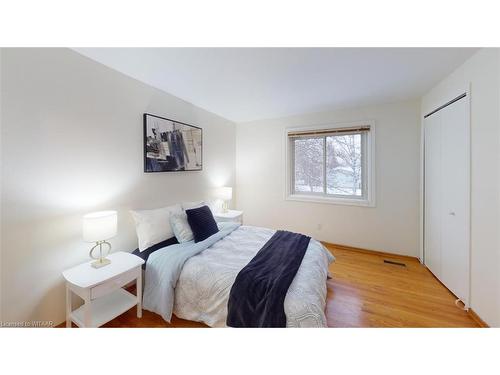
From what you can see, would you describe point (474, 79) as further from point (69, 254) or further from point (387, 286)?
point (69, 254)

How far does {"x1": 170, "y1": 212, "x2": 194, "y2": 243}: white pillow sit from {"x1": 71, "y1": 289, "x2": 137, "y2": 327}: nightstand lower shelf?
→ 66 cm

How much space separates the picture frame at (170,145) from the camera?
220 centimetres

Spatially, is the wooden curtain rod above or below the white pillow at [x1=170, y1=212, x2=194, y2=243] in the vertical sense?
above

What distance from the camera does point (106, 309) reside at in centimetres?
150

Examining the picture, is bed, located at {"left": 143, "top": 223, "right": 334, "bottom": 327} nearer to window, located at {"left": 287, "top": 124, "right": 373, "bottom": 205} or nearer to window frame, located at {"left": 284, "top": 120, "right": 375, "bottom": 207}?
window frame, located at {"left": 284, "top": 120, "right": 375, "bottom": 207}

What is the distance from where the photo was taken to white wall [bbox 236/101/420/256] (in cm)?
279

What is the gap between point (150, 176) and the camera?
228 centimetres

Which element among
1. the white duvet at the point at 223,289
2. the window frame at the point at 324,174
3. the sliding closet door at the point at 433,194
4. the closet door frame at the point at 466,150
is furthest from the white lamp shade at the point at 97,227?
the sliding closet door at the point at 433,194

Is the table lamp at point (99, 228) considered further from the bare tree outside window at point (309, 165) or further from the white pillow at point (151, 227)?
the bare tree outside window at point (309, 165)

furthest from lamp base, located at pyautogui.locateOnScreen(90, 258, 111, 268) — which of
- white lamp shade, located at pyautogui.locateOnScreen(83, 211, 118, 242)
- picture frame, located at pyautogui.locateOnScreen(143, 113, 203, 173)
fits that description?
picture frame, located at pyautogui.locateOnScreen(143, 113, 203, 173)

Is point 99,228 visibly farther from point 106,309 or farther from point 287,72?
point 287,72

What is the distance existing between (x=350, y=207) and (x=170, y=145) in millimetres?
3114
